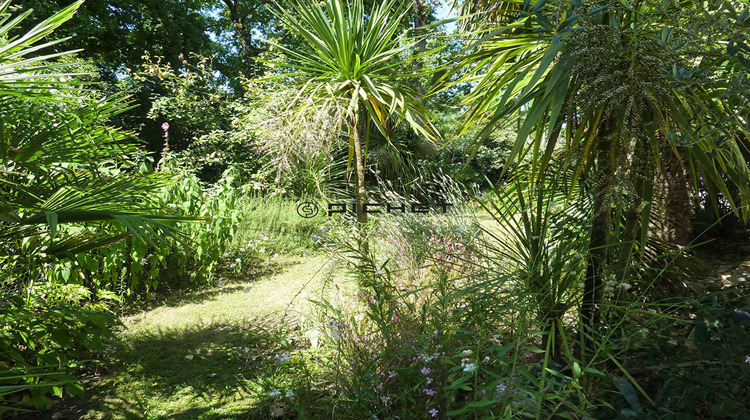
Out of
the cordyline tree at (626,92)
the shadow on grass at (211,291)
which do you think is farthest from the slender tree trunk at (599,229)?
the shadow on grass at (211,291)

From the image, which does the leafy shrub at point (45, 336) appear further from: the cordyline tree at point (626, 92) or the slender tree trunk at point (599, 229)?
the slender tree trunk at point (599, 229)

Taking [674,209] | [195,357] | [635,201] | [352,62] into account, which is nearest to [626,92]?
[635,201]

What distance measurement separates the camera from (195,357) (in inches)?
125

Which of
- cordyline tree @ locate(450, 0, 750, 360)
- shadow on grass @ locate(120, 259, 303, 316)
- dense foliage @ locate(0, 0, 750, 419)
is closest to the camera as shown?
cordyline tree @ locate(450, 0, 750, 360)

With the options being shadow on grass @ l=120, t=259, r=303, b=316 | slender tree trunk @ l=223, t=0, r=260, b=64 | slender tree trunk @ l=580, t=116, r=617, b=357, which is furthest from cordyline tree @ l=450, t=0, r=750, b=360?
slender tree trunk @ l=223, t=0, r=260, b=64

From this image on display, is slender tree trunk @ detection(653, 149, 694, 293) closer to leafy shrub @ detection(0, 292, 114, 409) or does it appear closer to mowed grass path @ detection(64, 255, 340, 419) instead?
mowed grass path @ detection(64, 255, 340, 419)

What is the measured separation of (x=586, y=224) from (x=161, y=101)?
31.7 ft

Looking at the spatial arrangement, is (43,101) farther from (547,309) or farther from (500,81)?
(547,309)

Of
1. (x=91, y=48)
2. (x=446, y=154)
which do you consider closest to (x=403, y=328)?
(x=446, y=154)

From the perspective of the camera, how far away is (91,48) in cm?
1165

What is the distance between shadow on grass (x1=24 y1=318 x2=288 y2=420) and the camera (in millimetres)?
2441

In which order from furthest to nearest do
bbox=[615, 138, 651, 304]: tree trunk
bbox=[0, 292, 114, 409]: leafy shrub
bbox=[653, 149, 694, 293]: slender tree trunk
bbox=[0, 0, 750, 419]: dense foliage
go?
bbox=[653, 149, 694, 293]: slender tree trunk
bbox=[0, 292, 114, 409]: leafy shrub
bbox=[615, 138, 651, 304]: tree trunk
bbox=[0, 0, 750, 419]: dense foliage

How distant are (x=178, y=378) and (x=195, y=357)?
317mm

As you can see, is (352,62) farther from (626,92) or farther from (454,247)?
(626,92)
